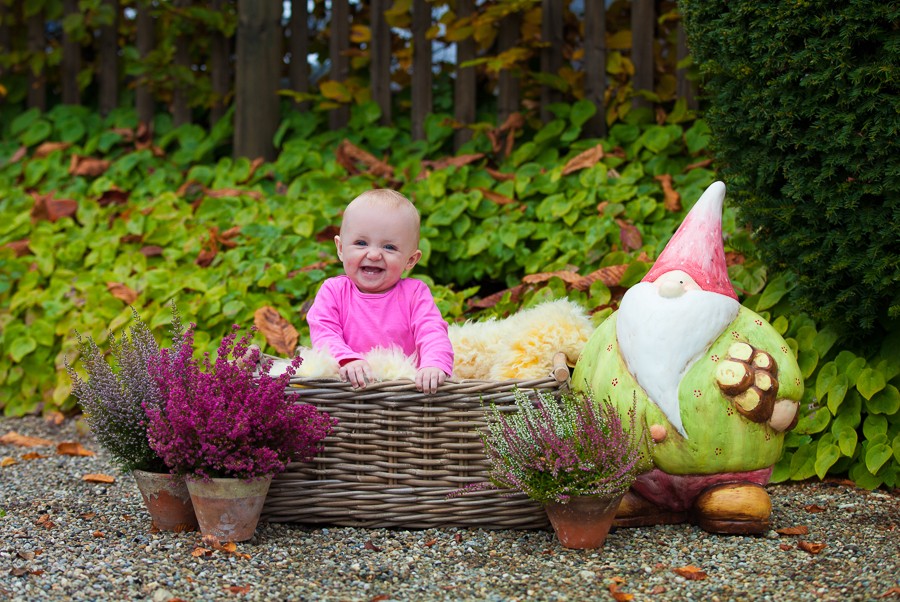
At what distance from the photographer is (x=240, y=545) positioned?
255cm

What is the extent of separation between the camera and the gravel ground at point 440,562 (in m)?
2.24

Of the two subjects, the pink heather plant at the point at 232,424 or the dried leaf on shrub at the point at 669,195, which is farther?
the dried leaf on shrub at the point at 669,195

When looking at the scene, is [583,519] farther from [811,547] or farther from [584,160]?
[584,160]

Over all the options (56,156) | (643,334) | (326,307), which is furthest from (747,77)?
(56,156)

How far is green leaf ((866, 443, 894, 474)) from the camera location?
10.2ft

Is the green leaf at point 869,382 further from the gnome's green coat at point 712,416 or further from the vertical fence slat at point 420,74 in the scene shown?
the vertical fence slat at point 420,74

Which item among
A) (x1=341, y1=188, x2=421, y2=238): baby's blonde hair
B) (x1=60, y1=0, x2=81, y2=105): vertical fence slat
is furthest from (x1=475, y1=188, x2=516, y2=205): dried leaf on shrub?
(x1=60, y1=0, x2=81, y2=105): vertical fence slat

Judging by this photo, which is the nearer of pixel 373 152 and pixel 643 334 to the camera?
pixel 643 334

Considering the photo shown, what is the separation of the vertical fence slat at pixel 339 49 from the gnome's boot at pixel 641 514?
11.7ft

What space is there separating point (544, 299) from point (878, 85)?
4.83ft

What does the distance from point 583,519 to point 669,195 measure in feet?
7.32

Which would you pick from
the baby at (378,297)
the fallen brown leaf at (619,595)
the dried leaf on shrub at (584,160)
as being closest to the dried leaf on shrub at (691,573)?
the fallen brown leaf at (619,595)

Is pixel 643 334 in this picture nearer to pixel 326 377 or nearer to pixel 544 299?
pixel 326 377

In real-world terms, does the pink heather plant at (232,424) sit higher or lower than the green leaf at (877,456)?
higher
